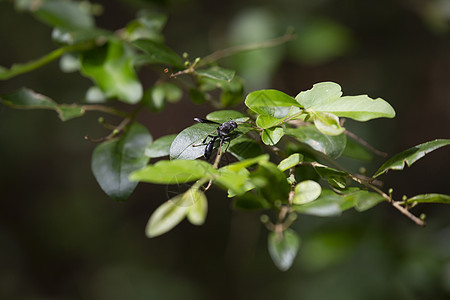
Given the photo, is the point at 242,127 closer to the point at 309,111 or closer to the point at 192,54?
the point at 309,111

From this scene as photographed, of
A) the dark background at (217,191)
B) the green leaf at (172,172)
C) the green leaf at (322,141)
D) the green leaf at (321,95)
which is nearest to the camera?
the green leaf at (172,172)

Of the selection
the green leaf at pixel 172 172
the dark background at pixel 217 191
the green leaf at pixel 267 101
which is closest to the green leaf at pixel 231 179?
the green leaf at pixel 172 172

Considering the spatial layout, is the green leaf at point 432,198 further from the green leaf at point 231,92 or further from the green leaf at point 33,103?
the green leaf at point 33,103

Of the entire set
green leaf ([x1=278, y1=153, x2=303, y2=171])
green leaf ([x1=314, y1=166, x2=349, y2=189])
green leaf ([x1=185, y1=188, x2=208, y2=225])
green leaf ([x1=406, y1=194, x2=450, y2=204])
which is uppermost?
green leaf ([x1=185, y1=188, x2=208, y2=225])

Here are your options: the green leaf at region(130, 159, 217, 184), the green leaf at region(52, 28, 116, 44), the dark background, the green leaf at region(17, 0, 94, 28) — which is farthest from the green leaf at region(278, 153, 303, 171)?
the dark background

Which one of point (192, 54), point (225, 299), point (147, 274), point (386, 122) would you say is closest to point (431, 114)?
point (386, 122)

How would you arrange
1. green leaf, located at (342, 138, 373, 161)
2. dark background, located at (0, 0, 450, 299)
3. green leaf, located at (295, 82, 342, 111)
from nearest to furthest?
green leaf, located at (295, 82, 342, 111), green leaf, located at (342, 138, 373, 161), dark background, located at (0, 0, 450, 299)

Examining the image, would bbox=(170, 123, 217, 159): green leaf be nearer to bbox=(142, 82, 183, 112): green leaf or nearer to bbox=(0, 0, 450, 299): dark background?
bbox=(142, 82, 183, 112): green leaf
